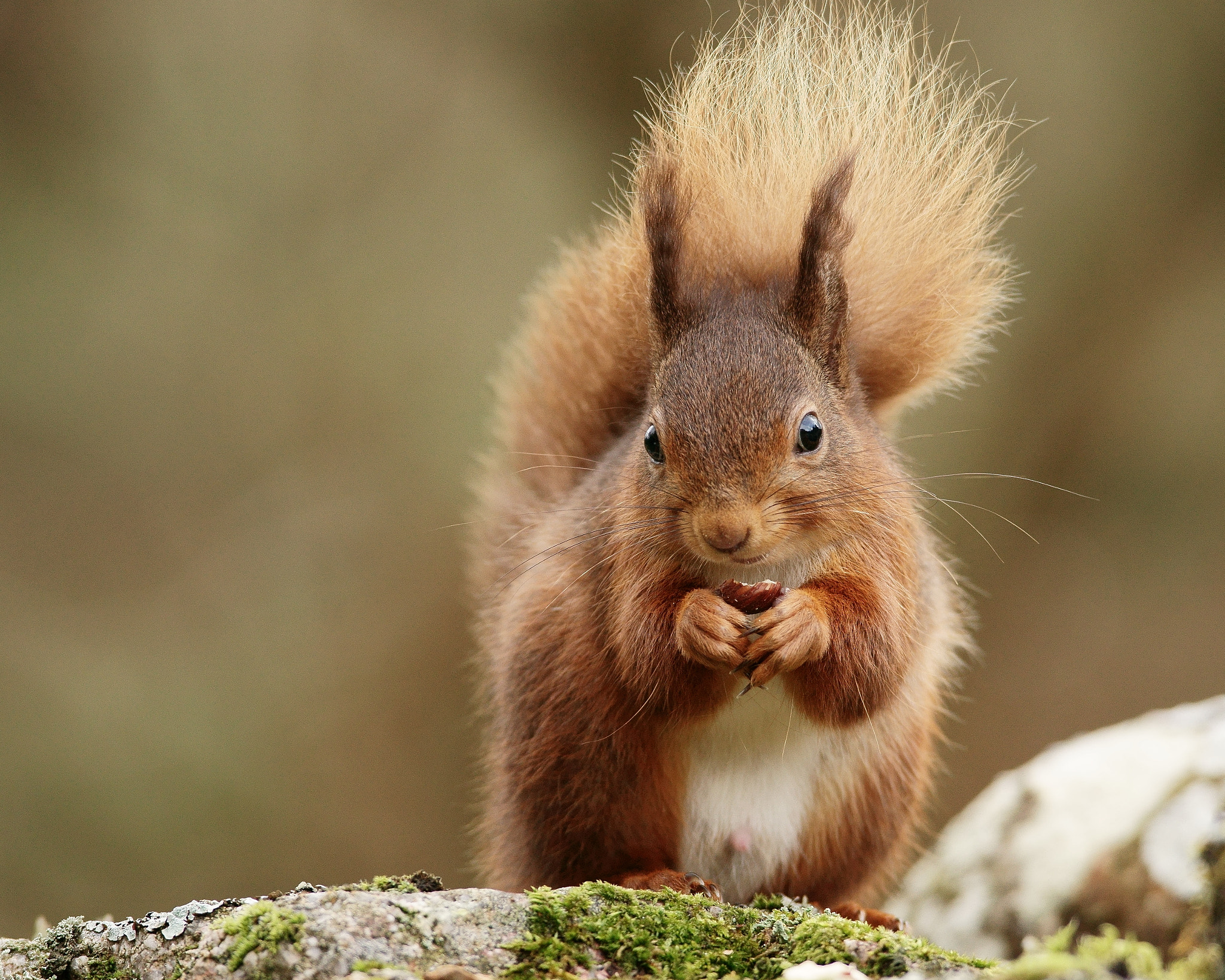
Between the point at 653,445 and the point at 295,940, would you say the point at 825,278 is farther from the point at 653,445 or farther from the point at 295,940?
the point at 295,940

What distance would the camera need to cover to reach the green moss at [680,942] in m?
1.07

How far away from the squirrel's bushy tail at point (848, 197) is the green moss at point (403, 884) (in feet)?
A: 2.42

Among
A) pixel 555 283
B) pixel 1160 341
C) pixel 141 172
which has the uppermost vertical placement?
pixel 141 172

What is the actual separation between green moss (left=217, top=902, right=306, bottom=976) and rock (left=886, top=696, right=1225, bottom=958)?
1182mm

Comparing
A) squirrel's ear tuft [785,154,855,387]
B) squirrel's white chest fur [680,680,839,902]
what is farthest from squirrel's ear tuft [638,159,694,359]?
squirrel's white chest fur [680,680,839,902]

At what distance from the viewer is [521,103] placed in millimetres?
3945

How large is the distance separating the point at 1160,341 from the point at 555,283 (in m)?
2.72

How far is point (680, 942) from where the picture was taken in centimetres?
115

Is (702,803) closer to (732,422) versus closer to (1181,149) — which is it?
(732,422)

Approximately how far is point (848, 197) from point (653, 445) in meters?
0.52

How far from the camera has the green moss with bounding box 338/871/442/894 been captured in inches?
47.8

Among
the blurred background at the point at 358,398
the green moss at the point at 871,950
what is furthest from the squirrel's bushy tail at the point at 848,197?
the blurred background at the point at 358,398

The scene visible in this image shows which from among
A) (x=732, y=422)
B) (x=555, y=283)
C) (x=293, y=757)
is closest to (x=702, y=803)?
(x=732, y=422)

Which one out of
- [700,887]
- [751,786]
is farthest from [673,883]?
[751,786]
